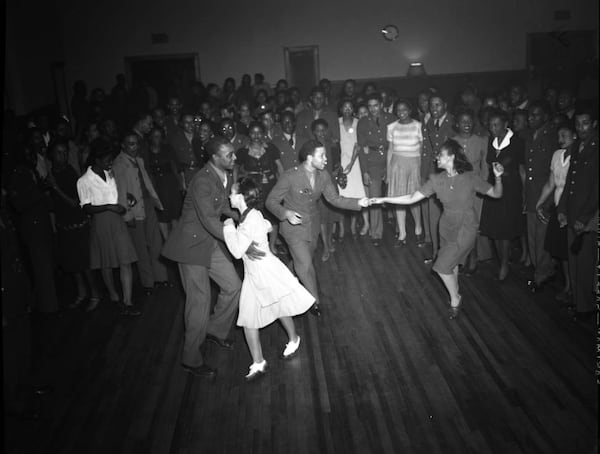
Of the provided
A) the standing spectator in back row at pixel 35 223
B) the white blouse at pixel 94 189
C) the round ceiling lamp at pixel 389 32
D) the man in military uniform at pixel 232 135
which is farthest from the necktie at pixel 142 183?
the round ceiling lamp at pixel 389 32

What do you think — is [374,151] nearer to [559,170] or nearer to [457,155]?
[457,155]

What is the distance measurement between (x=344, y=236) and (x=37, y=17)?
770cm

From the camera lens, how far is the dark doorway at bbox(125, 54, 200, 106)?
1178 centimetres

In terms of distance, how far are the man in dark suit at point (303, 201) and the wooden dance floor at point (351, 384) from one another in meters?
0.60

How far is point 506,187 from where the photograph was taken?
5.27 m

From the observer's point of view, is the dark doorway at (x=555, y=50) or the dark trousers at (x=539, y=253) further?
the dark doorway at (x=555, y=50)

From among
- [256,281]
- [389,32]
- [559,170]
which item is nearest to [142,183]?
[256,281]

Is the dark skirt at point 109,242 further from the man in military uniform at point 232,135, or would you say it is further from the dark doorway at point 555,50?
the dark doorway at point 555,50

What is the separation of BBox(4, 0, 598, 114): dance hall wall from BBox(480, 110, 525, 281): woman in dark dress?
6.97 m

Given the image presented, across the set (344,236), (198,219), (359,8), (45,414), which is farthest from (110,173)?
(359,8)

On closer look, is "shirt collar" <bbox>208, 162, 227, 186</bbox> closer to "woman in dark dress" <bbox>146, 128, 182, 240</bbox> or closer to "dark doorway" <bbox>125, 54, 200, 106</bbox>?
"woman in dark dress" <bbox>146, 128, 182, 240</bbox>

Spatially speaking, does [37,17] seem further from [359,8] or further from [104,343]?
[104,343]

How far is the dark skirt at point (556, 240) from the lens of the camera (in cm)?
470

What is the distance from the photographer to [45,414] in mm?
3711
